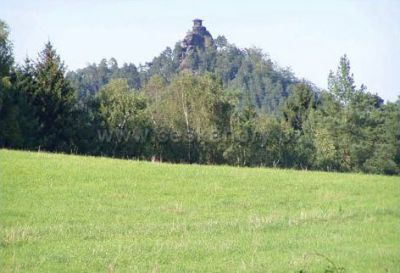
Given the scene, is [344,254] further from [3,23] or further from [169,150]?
[3,23]

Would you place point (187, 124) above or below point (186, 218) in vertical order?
above

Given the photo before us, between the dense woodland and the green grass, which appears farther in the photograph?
the dense woodland

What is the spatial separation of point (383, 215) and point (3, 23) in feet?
156

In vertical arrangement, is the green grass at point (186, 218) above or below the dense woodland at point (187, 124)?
below

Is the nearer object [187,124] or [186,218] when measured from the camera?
[186,218]

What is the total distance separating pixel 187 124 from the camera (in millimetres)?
58469

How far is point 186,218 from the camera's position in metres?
15.4

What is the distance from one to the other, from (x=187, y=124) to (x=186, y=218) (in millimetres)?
43221

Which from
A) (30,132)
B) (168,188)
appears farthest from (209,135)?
(168,188)

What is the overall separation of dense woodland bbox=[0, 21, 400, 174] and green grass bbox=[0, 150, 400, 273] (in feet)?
71.2

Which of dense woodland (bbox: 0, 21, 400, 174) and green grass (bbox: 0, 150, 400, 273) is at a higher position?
dense woodland (bbox: 0, 21, 400, 174)

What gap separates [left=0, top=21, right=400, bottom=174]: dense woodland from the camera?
46312 millimetres

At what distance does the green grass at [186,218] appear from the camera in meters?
9.92

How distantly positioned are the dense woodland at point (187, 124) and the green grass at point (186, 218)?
854 inches
